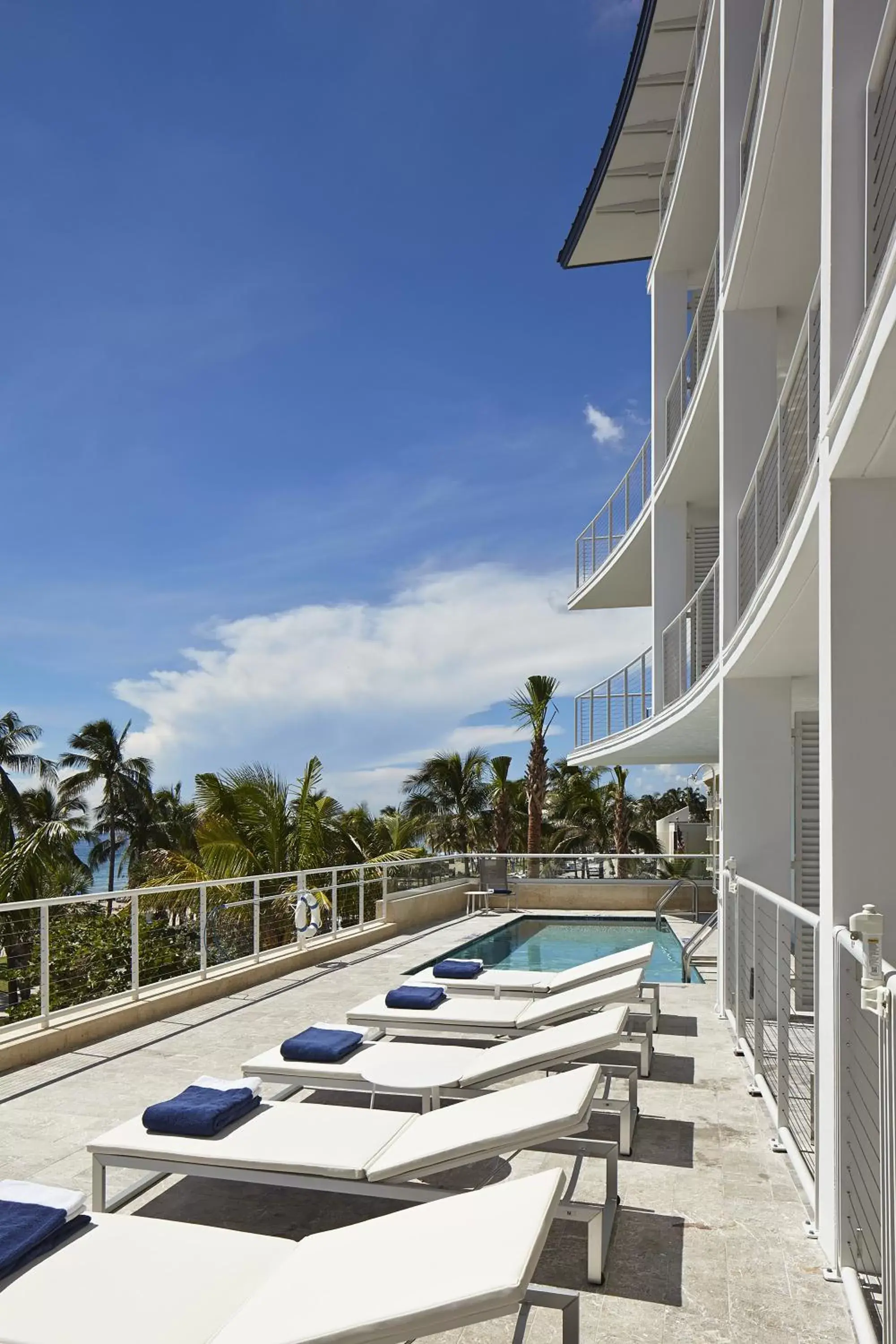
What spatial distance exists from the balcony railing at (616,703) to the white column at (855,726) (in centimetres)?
1035

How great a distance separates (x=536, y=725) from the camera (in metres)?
29.9

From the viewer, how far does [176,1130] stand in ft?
13.8

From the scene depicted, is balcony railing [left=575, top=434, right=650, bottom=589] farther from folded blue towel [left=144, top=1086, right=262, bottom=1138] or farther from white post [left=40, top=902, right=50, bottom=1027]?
folded blue towel [left=144, top=1086, right=262, bottom=1138]

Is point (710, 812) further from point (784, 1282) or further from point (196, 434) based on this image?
point (196, 434)

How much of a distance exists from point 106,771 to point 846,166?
163 feet

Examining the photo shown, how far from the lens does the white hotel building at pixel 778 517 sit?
4.04 m

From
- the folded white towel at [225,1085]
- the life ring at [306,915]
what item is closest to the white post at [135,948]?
the life ring at [306,915]

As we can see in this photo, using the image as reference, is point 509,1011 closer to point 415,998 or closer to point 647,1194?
point 415,998

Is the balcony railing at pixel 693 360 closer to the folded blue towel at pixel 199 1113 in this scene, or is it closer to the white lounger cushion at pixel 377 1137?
the white lounger cushion at pixel 377 1137

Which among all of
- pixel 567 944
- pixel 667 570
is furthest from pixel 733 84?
pixel 567 944

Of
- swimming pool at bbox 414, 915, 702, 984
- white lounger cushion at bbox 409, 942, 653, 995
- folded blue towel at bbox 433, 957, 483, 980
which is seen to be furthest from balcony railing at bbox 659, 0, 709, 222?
swimming pool at bbox 414, 915, 702, 984

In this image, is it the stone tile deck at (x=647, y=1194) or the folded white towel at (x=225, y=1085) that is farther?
the folded white towel at (x=225, y=1085)

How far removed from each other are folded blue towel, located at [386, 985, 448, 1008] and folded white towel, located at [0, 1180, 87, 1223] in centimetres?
370

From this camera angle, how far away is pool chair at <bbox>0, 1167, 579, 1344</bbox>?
2.44 m
